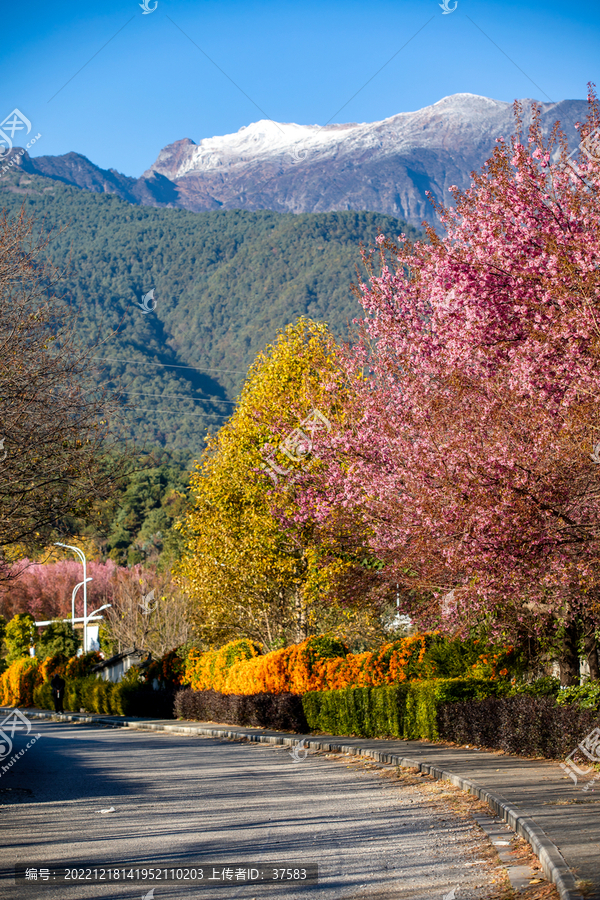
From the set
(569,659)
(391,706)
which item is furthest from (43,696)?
(569,659)

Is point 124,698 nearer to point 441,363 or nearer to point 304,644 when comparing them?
point 304,644

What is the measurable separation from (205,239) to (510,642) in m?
163

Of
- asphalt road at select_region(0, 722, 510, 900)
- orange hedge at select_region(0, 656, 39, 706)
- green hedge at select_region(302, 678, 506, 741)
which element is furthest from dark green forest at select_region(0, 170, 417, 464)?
asphalt road at select_region(0, 722, 510, 900)

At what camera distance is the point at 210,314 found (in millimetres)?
149250

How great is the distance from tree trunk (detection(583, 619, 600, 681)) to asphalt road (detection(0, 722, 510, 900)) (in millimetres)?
3596

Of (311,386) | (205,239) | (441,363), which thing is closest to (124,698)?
(311,386)

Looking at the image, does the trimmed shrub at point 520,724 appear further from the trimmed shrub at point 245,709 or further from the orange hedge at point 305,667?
the trimmed shrub at point 245,709

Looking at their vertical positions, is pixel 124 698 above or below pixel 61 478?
below

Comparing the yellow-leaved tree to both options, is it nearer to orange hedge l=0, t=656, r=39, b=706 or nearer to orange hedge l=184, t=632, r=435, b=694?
orange hedge l=184, t=632, r=435, b=694

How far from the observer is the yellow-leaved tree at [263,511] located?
2270 cm

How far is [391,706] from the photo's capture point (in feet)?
55.2

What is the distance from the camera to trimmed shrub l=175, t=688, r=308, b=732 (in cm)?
2081

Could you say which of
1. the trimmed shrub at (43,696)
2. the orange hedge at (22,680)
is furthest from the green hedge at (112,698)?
the orange hedge at (22,680)

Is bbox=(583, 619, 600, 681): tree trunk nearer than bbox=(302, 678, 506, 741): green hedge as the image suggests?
Yes
